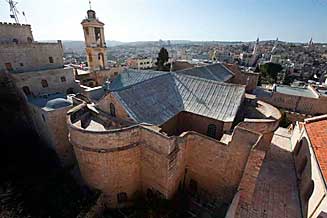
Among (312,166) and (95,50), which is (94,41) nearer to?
(95,50)

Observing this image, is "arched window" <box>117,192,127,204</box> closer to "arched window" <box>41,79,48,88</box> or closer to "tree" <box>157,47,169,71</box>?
"arched window" <box>41,79,48,88</box>

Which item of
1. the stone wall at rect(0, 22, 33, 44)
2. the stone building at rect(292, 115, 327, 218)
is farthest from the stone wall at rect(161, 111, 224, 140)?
the stone wall at rect(0, 22, 33, 44)

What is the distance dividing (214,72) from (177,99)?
1323cm

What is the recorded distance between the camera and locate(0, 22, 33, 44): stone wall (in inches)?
899

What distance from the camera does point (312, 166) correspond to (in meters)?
12.6

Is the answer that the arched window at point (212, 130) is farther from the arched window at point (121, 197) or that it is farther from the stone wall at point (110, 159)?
the arched window at point (121, 197)

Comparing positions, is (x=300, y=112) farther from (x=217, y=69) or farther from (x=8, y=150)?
(x=8, y=150)

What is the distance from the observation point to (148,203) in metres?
14.0

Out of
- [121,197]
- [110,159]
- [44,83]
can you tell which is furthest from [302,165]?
[44,83]

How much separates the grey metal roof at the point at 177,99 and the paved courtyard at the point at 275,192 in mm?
6200

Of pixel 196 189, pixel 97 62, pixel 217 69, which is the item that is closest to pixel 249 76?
pixel 217 69

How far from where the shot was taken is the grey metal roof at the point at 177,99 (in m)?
14.4

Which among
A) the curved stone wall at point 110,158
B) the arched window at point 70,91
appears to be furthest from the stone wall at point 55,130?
the arched window at point 70,91

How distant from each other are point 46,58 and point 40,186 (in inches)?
690
